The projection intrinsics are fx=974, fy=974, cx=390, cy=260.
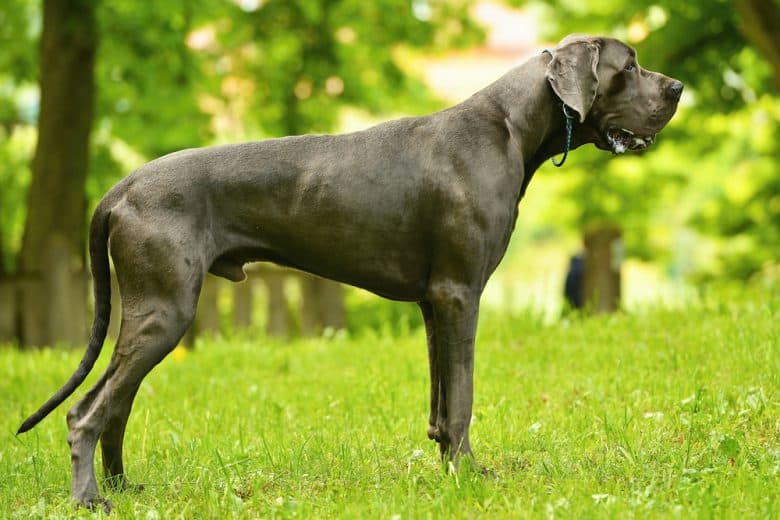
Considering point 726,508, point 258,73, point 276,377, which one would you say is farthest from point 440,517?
point 258,73

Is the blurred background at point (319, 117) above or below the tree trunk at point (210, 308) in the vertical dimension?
above

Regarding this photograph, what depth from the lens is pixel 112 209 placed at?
4953mm

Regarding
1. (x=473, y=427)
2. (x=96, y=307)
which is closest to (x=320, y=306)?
(x=473, y=427)

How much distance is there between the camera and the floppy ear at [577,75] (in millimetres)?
5027

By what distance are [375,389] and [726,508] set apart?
3696 mm

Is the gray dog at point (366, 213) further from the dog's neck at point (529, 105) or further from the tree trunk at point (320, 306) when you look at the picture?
the tree trunk at point (320, 306)

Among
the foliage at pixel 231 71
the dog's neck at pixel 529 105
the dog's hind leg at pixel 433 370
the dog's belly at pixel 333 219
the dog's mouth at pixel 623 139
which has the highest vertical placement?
the foliage at pixel 231 71

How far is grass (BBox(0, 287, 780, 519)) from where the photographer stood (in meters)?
4.66

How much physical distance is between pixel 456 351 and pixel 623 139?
1.50 meters

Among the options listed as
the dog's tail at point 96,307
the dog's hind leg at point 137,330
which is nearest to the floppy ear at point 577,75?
the dog's hind leg at point 137,330

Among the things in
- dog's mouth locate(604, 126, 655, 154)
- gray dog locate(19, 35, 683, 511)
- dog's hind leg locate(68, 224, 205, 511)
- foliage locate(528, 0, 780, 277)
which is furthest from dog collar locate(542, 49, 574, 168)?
foliage locate(528, 0, 780, 277)

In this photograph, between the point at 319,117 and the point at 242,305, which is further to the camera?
the point at 319,117

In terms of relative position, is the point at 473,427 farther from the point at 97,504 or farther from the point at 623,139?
the point at 97,504

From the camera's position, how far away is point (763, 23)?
11508 millimetres
